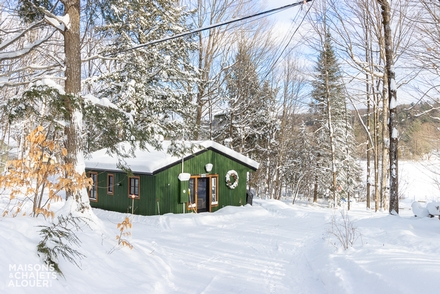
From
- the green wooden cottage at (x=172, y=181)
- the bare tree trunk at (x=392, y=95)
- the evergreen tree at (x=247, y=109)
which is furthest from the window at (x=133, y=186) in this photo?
the bare tree trunk at (x=392, y=95)

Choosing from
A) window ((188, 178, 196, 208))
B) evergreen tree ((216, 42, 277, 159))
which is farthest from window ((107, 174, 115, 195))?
evergreen tree ((216, 42, 277, 159))

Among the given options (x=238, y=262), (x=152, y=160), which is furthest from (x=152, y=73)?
(x=238, y=262)

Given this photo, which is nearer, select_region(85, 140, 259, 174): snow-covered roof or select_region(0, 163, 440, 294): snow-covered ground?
select_region(0, 163, 440, 294): snow-covered ground

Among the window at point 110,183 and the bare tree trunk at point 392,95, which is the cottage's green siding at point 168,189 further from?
the bare tree trunk at point 392,95

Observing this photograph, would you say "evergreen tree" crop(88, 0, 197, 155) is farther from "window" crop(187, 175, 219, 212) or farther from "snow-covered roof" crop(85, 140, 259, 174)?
"window" crop(187, 175, 219, 212)

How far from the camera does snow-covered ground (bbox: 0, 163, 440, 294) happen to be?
10.5 ft

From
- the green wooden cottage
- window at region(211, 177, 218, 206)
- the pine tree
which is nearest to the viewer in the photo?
the green wooden cottage

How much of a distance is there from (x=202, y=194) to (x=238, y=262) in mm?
7488

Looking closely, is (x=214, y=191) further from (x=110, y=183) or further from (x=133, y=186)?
(x=110, y=183)

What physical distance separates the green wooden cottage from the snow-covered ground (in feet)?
9.81

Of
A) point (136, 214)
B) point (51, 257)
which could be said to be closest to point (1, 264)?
point (51, 257)

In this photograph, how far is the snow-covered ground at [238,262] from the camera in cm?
319

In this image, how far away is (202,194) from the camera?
42.4 ft

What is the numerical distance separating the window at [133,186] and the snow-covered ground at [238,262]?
3456 mm
